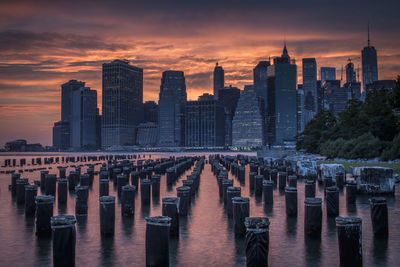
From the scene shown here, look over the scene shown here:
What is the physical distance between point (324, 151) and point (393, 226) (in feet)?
160

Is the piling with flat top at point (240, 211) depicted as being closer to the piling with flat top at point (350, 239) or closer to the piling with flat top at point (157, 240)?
the piling with flat top at point (350, 239)

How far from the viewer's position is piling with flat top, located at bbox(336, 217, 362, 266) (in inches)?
356

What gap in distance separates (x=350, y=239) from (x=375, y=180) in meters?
14.7

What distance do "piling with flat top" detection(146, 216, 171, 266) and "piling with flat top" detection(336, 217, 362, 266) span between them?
409 cm

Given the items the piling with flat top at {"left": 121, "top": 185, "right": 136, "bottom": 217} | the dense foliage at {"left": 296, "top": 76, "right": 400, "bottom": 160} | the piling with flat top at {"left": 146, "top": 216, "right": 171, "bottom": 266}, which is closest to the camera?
the piling with flat top at {"left": 146, "top": 216, "right": 171, "bottom": 266}

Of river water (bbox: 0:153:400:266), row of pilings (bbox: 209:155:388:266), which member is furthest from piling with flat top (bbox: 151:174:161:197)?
row of pilings (bbox: 209:155:388:266)

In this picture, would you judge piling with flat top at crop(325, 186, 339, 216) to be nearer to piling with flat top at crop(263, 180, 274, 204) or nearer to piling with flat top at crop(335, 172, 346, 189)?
piling with flat top at crop(263, 180, 274, 204)

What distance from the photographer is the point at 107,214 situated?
520 inches

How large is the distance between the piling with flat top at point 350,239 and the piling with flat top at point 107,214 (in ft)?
24.2

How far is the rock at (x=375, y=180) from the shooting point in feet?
71.3

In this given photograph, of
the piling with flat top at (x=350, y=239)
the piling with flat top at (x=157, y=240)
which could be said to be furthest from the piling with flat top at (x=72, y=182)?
the piling with flat top at (x=350, y=239)

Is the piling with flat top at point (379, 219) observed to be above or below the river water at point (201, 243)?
above

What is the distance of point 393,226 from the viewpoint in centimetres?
1429

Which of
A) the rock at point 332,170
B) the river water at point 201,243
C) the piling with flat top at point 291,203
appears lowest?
the river water at point 201,243
